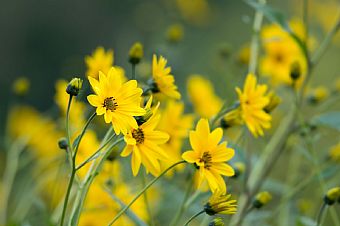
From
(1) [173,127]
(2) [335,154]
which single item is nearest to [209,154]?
(1) [173,127]

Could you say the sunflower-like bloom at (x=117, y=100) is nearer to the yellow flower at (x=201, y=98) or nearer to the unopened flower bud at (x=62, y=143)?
the unopened flower bud at (x=62, y=143)

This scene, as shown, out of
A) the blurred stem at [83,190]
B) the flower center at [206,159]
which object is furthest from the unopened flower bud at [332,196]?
the blurred stem at [83,190]

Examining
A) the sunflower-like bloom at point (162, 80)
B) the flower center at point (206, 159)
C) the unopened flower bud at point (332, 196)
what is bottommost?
the unopened flower bud at point (332, 196)

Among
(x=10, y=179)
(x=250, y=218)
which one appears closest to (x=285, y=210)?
(x=250, y=218)

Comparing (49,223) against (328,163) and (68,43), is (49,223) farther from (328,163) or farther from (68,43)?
(68,43)

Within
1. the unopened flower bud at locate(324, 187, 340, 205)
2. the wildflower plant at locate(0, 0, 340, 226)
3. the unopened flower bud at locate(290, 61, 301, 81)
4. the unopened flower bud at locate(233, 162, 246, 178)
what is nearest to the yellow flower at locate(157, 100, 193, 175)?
the wildflower plant at locate(0, 0, 340, 226)

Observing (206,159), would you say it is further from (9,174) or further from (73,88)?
(9,174)

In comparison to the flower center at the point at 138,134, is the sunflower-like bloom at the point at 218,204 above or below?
below
